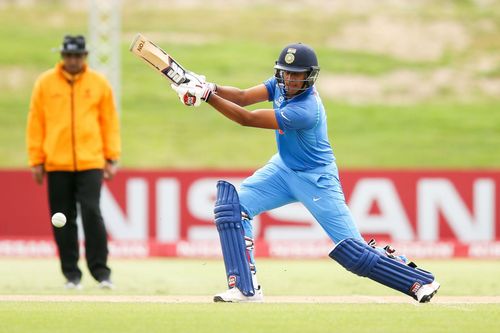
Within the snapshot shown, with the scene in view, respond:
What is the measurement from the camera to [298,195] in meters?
7.37

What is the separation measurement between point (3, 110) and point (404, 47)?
11001 millimetres

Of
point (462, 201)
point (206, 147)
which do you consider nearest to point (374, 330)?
point (462, 201)

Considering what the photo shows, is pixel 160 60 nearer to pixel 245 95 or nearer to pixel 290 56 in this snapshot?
pixel 245 95

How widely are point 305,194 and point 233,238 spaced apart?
1.78 feet

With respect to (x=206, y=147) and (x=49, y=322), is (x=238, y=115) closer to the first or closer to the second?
(x=49, y=322)

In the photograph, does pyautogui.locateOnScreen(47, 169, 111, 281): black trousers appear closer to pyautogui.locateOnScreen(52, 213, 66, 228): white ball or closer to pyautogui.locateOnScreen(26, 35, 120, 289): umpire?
pyautogui.locateOnScreen(26, 35, 120, 289): umpire

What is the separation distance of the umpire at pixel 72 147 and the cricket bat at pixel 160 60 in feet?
6.00

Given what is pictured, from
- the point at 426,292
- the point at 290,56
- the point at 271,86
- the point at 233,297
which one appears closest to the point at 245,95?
the point at 271,86

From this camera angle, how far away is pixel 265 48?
30062 millimetres

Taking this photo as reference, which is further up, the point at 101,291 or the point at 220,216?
the point at 220,216

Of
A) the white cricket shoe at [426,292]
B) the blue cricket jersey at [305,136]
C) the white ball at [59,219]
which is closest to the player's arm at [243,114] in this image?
the blue cricket jersey at [305,136]

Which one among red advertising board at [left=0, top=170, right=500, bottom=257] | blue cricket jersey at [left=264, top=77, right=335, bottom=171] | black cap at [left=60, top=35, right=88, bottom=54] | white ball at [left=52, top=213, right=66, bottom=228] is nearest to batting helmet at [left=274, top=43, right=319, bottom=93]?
blue cricket jersey at [left=264, top=77, right=335, bottom=171]

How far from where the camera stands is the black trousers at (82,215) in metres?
9.10

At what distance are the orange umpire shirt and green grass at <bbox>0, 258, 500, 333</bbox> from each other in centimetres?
104
